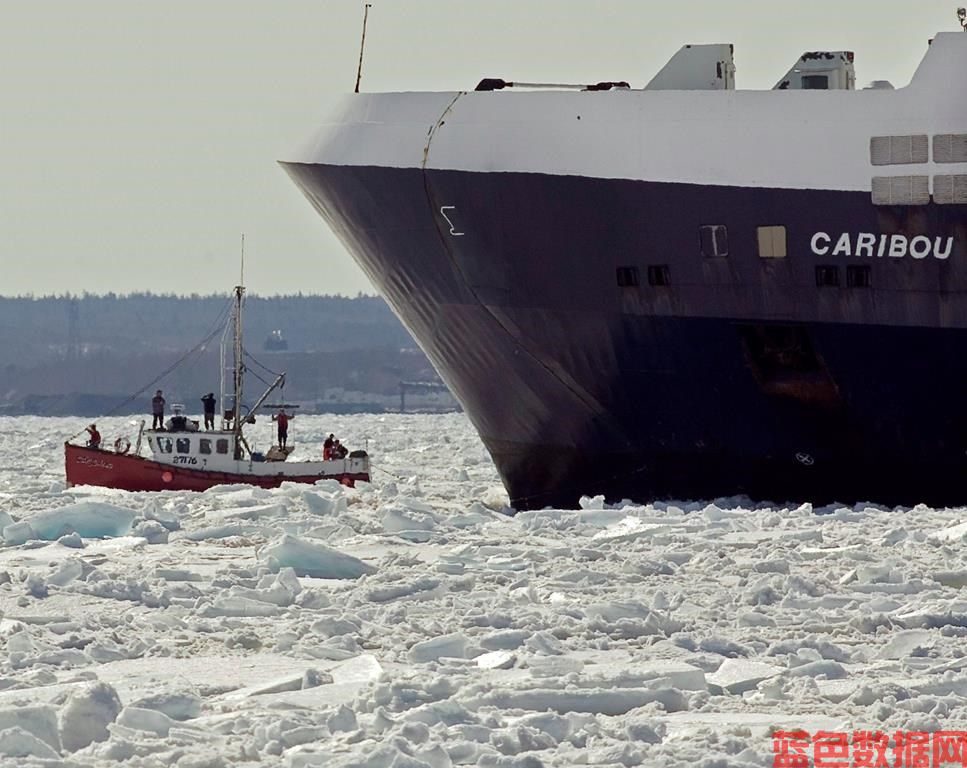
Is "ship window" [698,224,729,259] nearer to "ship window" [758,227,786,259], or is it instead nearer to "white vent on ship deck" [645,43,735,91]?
"ship window" [758,227,786,259]

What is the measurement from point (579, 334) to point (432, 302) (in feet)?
7.44

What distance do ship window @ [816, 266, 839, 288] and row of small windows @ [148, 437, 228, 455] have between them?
14546mm

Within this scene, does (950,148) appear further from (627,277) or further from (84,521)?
(84,521)

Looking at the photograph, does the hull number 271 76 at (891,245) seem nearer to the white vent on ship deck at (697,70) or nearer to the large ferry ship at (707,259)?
the large ferry ship at (707,259)

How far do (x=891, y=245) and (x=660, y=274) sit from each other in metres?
2.59

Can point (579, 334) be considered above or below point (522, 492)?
above

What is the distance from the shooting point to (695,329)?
20.1 meters

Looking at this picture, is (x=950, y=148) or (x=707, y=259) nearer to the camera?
(x=950, y=148)

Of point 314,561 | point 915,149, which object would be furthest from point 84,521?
point 915,149

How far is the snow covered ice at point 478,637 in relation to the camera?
8.20 m

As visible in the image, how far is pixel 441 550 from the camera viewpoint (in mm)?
16859

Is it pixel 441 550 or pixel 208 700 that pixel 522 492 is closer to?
pixel 441 550

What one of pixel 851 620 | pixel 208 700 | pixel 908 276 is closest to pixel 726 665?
pixel 851 620

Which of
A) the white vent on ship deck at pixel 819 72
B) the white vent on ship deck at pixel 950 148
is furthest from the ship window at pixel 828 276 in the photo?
the white vent on ship deck at pixel 819 72
